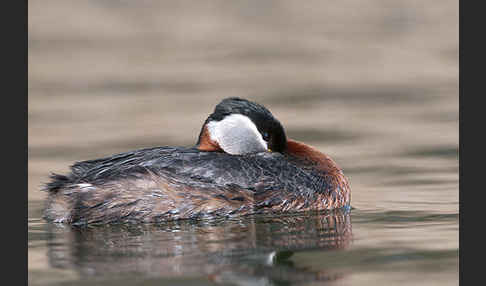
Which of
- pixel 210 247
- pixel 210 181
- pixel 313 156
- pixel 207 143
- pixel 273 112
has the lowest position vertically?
pixel 210 247

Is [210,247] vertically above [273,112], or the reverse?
[273,112]

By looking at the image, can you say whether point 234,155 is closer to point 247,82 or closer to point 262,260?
point 262,260

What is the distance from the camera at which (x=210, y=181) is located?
967 centimetres

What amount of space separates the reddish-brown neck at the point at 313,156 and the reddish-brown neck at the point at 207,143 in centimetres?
79

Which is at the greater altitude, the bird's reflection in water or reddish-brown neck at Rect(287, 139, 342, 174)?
reddish-brown neck at Rect(287, 139, 342, 174)

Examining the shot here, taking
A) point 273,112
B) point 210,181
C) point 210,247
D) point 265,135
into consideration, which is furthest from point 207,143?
point 273,112

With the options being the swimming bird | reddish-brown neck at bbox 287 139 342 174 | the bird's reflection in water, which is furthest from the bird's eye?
the bird's reflection in water

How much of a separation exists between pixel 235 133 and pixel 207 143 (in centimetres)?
30

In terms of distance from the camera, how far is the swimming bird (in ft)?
30.9

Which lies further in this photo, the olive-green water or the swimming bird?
the swimming bird

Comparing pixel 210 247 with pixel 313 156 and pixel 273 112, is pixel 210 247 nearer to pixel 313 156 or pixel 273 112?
pixel 313 156

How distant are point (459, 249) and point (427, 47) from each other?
38.9 ft

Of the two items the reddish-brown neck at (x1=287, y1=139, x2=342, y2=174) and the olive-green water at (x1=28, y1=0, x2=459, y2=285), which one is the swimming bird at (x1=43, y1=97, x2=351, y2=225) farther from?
the olive-green water at (x1=28, y1=0, x2=459, y2=285)

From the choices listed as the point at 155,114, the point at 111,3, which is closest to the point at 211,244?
the point at 155,114
